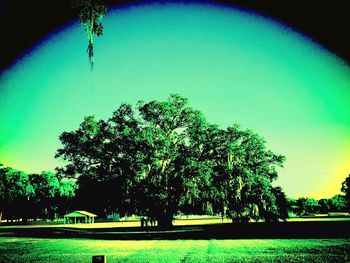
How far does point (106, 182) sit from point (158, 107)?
10.6m

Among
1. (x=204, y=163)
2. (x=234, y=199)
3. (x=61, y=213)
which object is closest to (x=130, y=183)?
(x=204, y=163)

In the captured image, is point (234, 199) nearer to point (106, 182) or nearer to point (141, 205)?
point (141, 205)

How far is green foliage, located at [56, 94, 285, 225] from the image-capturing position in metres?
31.4

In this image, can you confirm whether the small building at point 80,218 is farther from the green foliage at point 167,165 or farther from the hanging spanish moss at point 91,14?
the hanging spanish moss at point 91,14

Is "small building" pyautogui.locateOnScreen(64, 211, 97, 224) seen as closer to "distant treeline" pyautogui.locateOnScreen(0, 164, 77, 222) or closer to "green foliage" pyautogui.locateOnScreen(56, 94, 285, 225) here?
"distant treeline" pyautogui.locateOnScreen(0, 164, 77, 222)

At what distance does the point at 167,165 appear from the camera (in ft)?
108

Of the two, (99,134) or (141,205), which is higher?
(99,134)

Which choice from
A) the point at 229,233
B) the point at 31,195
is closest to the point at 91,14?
the point at 229,233

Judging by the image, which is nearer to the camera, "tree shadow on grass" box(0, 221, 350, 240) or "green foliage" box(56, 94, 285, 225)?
"tree shadow on grass" box(0, 221, 350, 240)

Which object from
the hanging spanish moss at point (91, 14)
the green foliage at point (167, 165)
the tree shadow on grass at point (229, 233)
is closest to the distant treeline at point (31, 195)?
the tree shadow on grass at point (229, 233)

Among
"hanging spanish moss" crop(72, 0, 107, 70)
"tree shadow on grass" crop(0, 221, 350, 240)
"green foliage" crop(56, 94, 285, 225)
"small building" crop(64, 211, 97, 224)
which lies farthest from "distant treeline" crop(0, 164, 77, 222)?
"hanging spanish moss" crop(72, 0, 107, 70)

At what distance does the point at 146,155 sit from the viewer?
31344 mm

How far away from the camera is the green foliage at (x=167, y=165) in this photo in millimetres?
31359

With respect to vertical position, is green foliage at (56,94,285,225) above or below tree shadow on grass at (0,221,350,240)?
above
